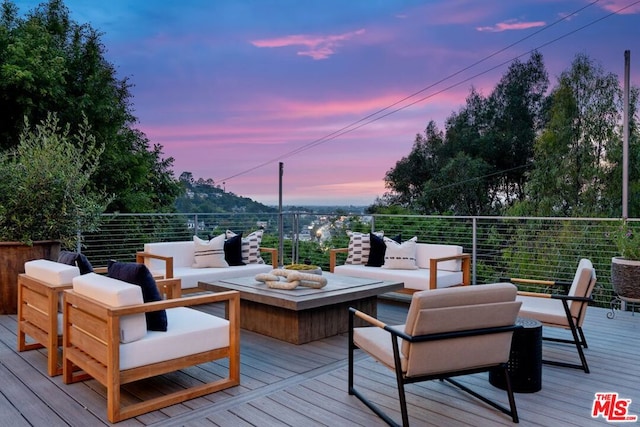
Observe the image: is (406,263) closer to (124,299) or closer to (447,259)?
(447,259)

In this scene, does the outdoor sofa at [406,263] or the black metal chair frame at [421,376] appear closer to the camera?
the black metal chair frame at [421,376]

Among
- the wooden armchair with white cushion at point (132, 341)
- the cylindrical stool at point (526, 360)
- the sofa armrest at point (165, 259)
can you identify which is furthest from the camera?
the sofa armrest at point (165, 259)

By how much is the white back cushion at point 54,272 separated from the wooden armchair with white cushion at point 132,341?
0.34 meters

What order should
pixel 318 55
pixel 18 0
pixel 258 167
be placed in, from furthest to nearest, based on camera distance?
1. pixel 258 167
2. pixel 18 0
3. pixel 318 55

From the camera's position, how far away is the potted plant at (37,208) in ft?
16.4

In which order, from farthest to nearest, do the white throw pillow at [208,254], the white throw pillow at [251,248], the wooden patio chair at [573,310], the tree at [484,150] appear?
the tree at [484,150] → the white throw pillow at [251,248] → the white throw pillow at [208,254] → the wooden patio chair at [573,310]

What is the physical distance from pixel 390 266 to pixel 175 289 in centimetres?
258

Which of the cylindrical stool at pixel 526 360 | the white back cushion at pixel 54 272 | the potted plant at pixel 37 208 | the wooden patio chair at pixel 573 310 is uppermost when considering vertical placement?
the potted plant at pixel 37 208

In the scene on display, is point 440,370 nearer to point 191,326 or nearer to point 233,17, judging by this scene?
point 191,326

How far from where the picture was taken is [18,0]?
11.3m

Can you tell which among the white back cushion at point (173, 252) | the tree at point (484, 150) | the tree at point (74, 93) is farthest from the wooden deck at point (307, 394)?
the tree at point (484, 150)

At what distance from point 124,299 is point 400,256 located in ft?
11.4

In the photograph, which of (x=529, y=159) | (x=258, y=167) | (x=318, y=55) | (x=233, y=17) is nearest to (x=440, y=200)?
(x=529, y=159)

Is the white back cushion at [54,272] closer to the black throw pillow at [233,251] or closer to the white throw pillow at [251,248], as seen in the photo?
the black throw pillow at [233,251]
